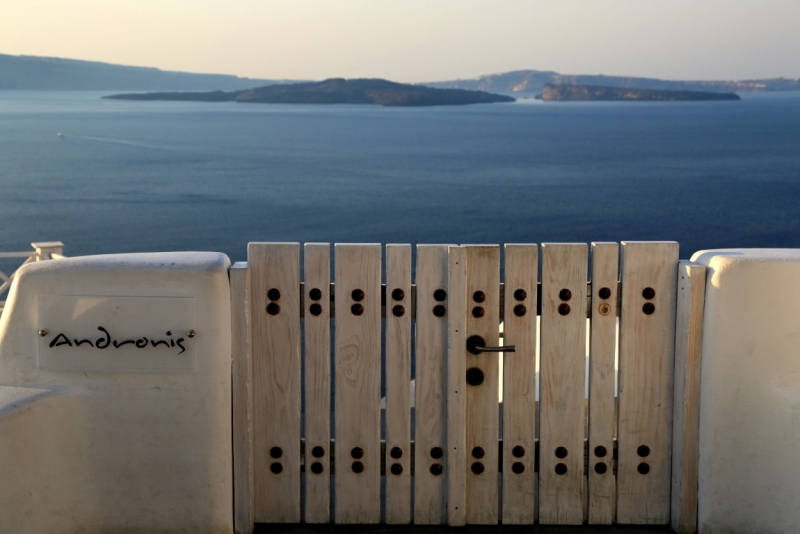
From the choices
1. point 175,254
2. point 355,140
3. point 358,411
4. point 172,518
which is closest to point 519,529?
point 358,411

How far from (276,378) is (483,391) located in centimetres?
90

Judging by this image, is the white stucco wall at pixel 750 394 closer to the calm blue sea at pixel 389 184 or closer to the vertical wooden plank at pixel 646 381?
the vertical wooden plank at pixel 646 381

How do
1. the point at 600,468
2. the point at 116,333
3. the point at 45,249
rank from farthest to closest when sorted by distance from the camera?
the point at 45,249
the point at 600,468
the point at 116,333

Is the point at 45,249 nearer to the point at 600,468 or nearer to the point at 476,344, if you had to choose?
the point at 476,344

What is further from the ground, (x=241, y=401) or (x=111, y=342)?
(x=111, y=342)

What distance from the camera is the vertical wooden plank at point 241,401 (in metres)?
3.52

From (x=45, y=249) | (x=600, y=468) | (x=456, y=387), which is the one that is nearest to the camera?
(x=456, y=387)

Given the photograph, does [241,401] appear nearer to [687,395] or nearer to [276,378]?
[276,378]

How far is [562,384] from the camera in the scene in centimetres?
368

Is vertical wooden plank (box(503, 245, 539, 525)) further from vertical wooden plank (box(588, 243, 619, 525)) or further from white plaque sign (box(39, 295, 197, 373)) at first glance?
white plaque sign (box(39, 295, 197, 373))

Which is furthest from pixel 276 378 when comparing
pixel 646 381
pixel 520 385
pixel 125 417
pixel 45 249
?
pixel 45 249

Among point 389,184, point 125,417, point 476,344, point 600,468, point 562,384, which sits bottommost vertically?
point 389,184

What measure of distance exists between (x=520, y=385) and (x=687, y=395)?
0.71m

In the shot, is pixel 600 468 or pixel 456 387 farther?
pixel 600 468
